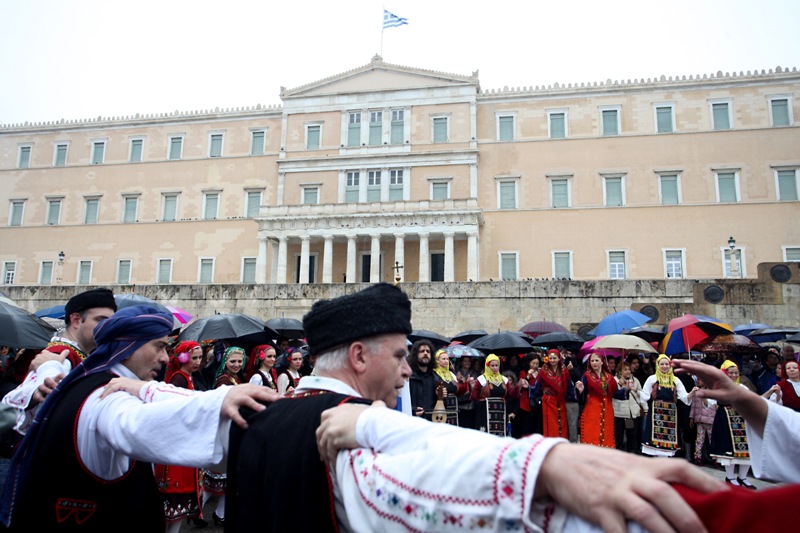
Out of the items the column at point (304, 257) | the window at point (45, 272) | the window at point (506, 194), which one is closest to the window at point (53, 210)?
the window at point (45, 272)

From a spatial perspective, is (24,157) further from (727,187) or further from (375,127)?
(727,187)

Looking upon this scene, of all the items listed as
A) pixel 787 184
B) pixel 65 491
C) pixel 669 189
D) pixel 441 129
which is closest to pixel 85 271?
pixel 441 129

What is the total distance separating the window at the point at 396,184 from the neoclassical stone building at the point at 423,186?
9 cm

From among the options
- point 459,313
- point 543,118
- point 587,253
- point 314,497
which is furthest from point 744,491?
point 543,118

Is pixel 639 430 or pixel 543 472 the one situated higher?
pixel 543 472

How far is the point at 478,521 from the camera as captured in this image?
3.66 ft

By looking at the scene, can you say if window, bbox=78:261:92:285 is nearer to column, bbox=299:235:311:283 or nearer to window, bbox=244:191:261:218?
window, bbox=244:191:261:218

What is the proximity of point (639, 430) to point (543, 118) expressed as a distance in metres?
28.4

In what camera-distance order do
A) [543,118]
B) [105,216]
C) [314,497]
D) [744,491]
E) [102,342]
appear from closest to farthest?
[744,491] < [314,497] < [102,342] < [543,118] < [105,216]

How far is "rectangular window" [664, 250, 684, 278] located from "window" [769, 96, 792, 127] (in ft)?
29.6

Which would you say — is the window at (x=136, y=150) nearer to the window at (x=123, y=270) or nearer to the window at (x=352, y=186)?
the window at (x=123, y=270)

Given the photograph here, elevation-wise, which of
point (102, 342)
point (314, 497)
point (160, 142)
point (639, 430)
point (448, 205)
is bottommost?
point (639, 430)

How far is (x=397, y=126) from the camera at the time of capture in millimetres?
36188

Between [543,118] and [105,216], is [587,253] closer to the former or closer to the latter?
[543,118]
